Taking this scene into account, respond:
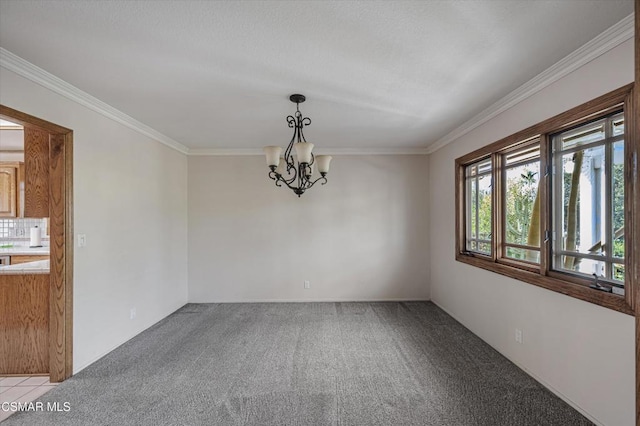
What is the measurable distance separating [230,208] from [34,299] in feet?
8.84

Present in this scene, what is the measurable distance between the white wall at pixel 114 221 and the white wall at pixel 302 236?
22.6 inches

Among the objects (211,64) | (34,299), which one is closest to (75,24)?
(211,64)

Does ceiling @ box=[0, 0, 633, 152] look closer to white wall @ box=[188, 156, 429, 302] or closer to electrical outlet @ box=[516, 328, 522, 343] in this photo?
white wall @ box=[188, 156, 429, 302]

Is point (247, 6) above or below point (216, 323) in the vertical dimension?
above

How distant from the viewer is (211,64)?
2223 millimetres

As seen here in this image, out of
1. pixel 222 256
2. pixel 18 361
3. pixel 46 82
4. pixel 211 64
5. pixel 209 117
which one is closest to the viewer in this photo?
pixel 211 64

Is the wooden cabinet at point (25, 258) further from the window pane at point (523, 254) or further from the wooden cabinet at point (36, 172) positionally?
the window pane at point (523, 254)

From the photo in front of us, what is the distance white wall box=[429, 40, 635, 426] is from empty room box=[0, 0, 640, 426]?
0.02m

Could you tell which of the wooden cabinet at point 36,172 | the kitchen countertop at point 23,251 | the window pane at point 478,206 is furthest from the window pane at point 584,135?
the kitchen countertop at point 23,251

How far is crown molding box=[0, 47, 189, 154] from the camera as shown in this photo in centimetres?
214

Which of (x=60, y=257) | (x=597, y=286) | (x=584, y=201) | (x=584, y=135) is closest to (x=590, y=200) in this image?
(x=584, y=201)

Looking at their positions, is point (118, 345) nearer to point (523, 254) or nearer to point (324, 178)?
point (324, 178)

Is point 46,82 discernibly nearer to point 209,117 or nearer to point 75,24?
point 75,24

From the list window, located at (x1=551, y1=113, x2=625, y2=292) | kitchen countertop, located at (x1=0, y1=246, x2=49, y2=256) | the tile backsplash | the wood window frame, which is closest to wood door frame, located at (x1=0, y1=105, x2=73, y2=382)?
kitchen countertop, located at (x1=0, y1=246, x2=49, y2=256)
